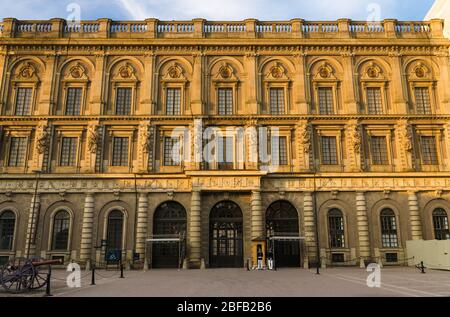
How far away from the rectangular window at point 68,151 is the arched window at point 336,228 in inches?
865

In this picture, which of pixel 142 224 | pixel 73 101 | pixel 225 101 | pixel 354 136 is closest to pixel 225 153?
pixel 225 101

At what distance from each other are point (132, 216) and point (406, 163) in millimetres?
23177

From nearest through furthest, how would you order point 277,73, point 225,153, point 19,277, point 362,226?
point 19,277
point 362,226
point 225,153
point 277,73

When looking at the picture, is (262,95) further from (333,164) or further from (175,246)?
(175,246)

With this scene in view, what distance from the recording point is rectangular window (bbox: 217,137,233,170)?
32812 mm

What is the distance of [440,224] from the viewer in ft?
105

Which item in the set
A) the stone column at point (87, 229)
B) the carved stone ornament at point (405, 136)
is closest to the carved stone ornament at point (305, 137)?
the carved stone ornament at point (405, 136)

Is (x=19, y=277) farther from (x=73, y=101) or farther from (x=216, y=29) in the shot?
(x=216, y=29)

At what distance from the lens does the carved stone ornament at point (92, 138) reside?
32469 mm

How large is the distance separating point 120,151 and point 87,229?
274 inches

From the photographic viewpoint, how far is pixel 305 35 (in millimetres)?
35875

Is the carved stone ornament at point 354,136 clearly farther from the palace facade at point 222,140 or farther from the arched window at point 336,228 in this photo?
the arched window at point 336,228

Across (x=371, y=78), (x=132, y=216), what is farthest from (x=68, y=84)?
(x=371, y=78)

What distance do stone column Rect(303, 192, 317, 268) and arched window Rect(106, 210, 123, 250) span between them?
587 inches
